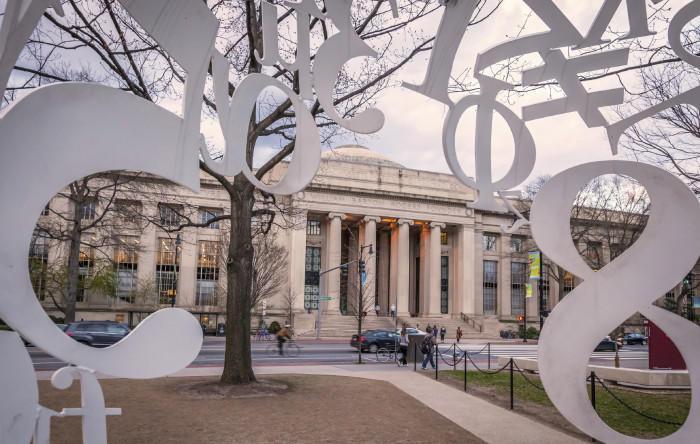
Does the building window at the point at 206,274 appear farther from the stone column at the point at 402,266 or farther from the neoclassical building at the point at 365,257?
the stone column at the point at 402,266

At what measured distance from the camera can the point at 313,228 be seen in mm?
62531

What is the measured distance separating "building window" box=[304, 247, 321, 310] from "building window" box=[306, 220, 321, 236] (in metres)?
1.67

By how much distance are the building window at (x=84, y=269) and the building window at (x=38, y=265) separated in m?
2.66

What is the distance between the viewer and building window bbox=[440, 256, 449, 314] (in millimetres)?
65750

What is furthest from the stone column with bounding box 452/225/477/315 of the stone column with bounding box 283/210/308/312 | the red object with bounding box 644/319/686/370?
the red object with bounding box 644/319/686/370

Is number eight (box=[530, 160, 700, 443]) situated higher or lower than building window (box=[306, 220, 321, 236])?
lower

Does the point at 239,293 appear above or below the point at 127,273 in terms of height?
below

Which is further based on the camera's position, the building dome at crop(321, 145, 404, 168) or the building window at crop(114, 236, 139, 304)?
the building dome at crop(321, 145, 404, 168)

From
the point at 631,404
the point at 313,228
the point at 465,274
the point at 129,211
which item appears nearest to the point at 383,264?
the point at 465,274

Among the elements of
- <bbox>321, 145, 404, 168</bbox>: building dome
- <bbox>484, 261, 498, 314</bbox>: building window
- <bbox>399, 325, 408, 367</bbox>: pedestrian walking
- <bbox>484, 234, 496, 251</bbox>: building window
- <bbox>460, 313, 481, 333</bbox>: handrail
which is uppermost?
<bbox>321, 145, 404, 168</bbox>: building dome

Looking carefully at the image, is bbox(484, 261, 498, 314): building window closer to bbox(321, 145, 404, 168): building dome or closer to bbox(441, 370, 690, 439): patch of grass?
bbox(321, 145, 404, 168): building dome

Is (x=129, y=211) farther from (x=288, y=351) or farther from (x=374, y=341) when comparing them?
(x=374, y=341)

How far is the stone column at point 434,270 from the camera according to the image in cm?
6041

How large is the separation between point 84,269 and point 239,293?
134 ft
